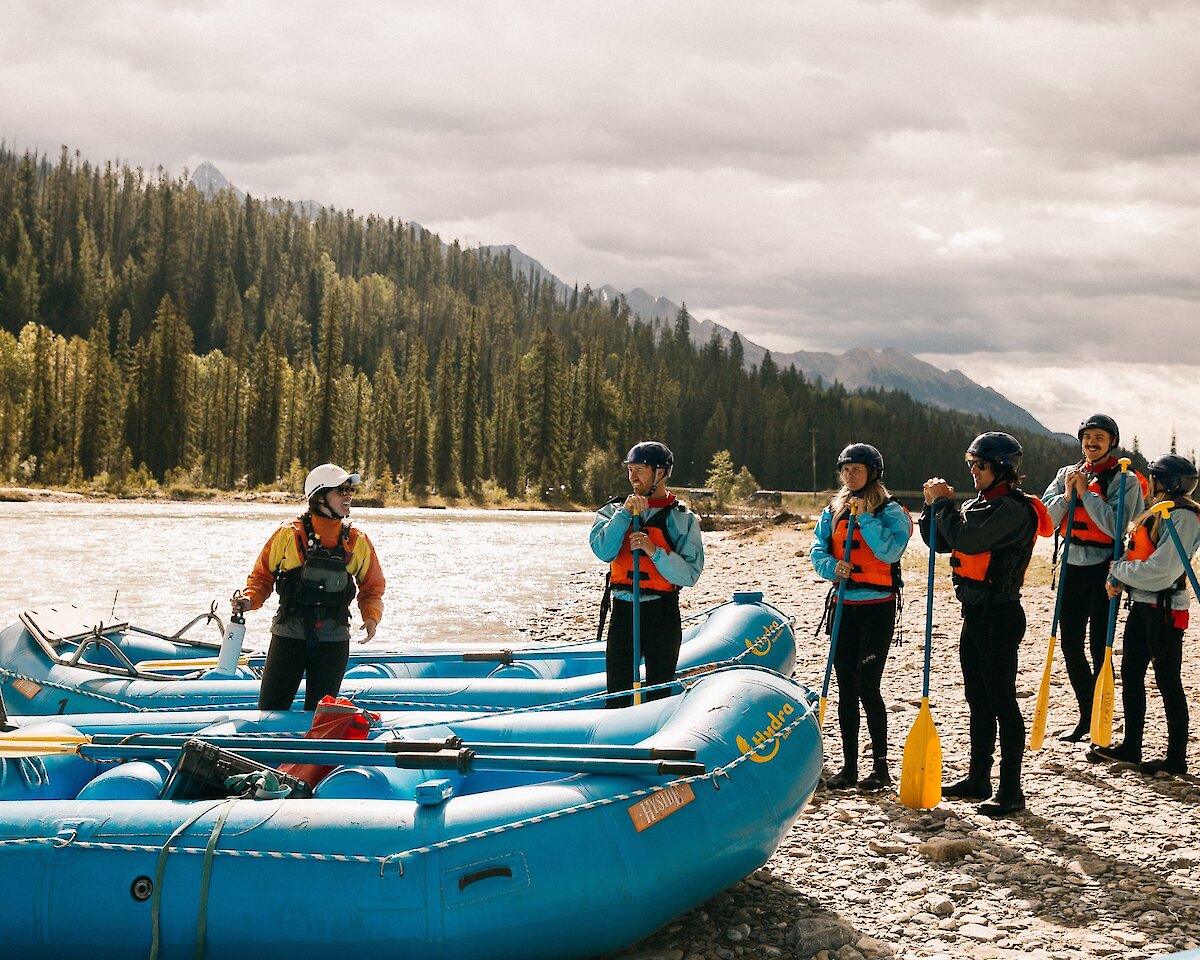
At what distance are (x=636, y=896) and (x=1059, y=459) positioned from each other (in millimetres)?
172429

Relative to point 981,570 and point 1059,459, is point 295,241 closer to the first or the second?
point 1059,459

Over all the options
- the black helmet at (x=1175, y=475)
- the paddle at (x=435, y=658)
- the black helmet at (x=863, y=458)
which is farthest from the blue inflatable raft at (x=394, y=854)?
the paddle at (x=435, y=658)

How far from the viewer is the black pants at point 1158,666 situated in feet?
20.9

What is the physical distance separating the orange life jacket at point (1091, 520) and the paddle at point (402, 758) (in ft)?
12.0

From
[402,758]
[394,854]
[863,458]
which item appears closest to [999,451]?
[863,458]

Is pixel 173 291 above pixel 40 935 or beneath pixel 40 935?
above

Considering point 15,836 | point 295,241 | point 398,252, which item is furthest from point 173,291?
point 15,836

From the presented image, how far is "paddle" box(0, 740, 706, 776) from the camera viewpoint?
4.60 metres

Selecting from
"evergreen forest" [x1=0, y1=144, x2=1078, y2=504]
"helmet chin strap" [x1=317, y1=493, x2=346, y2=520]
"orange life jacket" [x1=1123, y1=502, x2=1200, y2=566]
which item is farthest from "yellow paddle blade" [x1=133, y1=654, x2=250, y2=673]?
"evergreen forest" [x1=0, y1=144, x2=1078, y2=504]

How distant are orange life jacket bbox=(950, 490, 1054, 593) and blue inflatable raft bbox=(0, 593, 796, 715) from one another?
202cm

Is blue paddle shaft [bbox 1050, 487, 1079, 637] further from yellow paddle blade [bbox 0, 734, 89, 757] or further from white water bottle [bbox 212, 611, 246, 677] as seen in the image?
yellow paddle blade [bbox 0, 734, 89, 757]

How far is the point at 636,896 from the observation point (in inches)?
169

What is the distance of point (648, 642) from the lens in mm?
6531

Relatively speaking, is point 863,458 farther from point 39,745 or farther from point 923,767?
point 39,745
